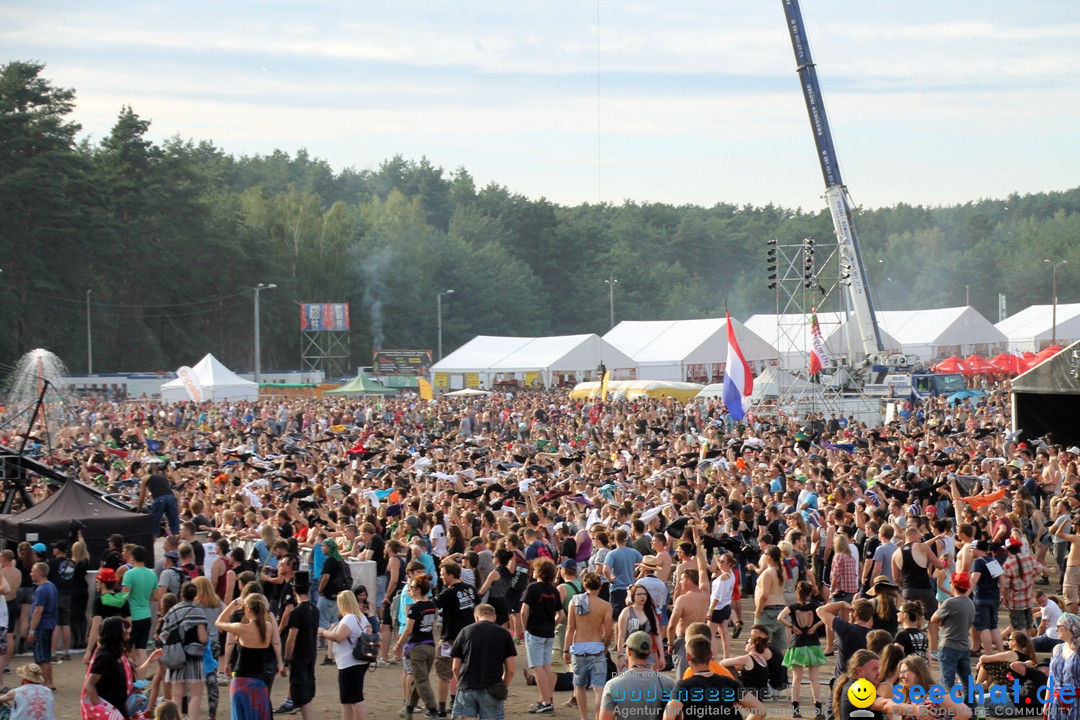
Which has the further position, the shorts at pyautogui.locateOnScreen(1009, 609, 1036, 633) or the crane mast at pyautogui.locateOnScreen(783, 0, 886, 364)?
the crane mast at pyautogui.locateOnScreen(783, 0, 886, 364)

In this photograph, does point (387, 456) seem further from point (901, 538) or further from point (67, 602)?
point (901, 538)

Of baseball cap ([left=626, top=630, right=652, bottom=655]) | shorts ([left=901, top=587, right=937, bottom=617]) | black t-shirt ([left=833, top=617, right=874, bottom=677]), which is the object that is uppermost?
baseball cap ([left=626, top=630, right=652, bottom=655])

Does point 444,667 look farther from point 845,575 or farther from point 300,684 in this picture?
point 845,575

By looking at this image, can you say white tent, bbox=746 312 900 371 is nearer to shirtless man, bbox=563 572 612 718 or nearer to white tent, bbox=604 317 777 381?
white tent, bbox=604 317 777 381

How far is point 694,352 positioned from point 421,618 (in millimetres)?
43470

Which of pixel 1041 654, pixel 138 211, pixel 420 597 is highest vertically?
pixel 138 211

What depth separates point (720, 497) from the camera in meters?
14.0

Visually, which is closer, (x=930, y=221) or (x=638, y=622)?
(x=638, y=622)

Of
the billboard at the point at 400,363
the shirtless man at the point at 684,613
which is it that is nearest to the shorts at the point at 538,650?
the shirtless man at the point at 684,613

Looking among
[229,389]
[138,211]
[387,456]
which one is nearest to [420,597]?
[387,456]

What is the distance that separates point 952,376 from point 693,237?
8622cm

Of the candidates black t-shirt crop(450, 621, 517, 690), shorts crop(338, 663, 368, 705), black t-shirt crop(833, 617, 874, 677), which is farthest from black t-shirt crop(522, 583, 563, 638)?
black t-shirt crop(833, 617, 874, 677)

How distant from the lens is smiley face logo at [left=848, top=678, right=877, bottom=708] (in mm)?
5973

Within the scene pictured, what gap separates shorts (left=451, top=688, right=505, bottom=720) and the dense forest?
3502 centimetres
